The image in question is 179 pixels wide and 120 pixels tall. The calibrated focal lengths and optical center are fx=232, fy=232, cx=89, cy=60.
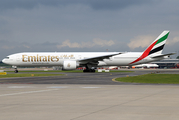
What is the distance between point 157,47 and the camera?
190ft

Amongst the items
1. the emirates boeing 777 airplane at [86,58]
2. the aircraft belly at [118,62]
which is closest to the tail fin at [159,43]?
the emirates boeing 777 airplane at [86,58]

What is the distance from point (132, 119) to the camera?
24.8 feet

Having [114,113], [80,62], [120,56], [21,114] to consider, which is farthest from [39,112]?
[120,56]

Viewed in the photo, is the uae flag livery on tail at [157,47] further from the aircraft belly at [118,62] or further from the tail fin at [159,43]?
the aircraft belly at [118,62]

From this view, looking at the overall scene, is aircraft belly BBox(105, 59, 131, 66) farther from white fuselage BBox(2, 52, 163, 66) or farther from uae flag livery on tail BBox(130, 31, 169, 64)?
uae flag livery on tail BBox(130, 31, 169, 64)

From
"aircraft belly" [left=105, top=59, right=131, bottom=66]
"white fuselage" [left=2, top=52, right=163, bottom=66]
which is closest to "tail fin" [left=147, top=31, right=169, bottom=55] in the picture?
"white fuselage" [left=2, top=52, right=163, bottom=66]

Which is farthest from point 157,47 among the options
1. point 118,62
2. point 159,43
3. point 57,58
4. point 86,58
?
point 57,58

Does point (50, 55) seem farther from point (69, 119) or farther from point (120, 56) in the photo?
point (69, 119)

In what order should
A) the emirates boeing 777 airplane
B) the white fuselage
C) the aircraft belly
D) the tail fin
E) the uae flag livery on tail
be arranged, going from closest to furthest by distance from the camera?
the emirates boeing 777 airplane < the white fuselage < the aircraft belly < the uae flag livery on tail < the tail fin

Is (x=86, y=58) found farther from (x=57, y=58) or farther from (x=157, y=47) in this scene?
(x=157, y=47)

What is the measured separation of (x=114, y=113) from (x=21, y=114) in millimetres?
3394

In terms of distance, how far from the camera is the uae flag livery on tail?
189 ft

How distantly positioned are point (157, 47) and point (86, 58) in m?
18.2

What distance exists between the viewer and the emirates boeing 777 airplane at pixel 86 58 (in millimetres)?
53781
